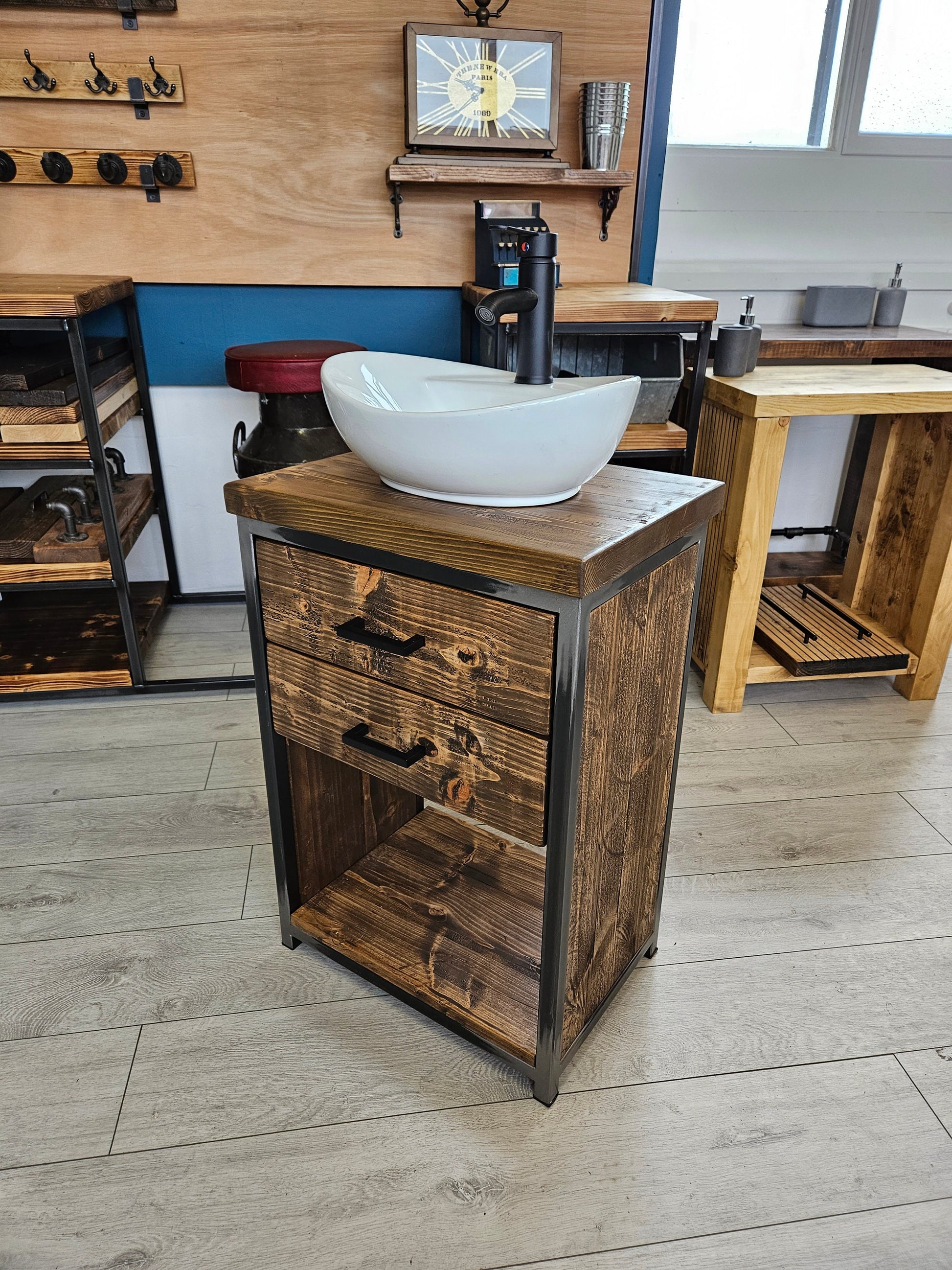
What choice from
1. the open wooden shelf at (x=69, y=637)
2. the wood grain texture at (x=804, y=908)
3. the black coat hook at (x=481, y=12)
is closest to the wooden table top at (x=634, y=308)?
the black coat hook at (x=481, y=12)

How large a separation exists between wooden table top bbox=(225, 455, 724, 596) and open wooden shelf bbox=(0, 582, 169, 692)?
4.20 ft

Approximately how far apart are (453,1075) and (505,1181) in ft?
0.56

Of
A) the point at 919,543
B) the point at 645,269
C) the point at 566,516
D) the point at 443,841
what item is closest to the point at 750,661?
the point at 919,543

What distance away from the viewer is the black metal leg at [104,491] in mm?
1849

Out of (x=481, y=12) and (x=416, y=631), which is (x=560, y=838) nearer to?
(x=416, y=631)

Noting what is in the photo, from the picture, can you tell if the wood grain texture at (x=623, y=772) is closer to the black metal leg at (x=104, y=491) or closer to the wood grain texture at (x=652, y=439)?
the wood grain texture at (x=652, y=439)

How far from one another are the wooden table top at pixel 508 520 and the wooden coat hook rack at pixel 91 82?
1533mm

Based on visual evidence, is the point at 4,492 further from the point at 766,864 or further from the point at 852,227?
the point at 852,227

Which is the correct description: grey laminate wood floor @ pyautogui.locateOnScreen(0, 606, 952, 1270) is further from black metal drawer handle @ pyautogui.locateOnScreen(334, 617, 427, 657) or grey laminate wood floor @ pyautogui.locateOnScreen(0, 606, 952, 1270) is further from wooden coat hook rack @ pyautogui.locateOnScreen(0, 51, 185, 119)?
wooden coat hook rack @ pyautogui.locateOnScreen(0, 51, 185, 119)

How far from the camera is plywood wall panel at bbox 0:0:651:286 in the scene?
6.86 ft

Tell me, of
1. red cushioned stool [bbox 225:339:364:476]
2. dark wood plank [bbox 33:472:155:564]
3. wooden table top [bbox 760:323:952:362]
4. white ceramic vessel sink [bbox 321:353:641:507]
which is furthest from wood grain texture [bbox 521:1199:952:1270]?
wooden table top [bbox 760:323:952:362]

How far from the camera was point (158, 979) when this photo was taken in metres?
1.37

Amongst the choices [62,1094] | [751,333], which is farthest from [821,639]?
[62,1094]

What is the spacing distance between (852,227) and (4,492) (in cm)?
266
